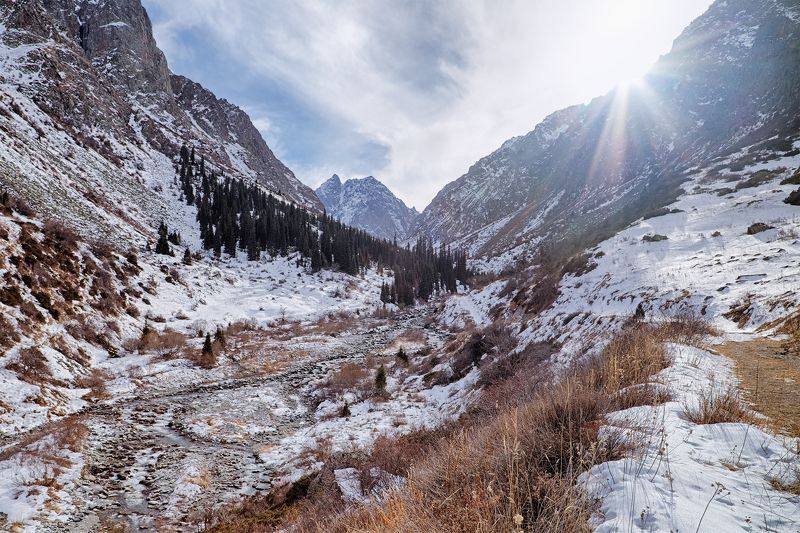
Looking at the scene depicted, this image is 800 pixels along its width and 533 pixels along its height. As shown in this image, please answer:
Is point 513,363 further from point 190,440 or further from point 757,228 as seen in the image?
point 757,228

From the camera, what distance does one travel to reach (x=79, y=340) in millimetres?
20734

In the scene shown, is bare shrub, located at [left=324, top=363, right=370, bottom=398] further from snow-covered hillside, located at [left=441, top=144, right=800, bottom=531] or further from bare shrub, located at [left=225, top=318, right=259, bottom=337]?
bare shrub, located at [left=225, top=318, right=259, bottom=337]

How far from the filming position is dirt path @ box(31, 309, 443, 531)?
31.0 feet

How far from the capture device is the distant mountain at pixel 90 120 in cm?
4244

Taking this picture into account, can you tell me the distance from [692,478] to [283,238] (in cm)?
8996

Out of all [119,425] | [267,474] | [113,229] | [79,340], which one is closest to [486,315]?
[267,474]

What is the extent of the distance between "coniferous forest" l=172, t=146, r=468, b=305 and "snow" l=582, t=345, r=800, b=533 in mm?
69214

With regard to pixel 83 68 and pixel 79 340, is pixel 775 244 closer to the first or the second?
pixel 79 340

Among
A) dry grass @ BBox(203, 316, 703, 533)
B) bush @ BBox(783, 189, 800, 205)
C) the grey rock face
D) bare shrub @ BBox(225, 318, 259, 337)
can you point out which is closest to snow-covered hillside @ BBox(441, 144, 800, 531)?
dry grass @ BBox(203, 316, 703, 533)

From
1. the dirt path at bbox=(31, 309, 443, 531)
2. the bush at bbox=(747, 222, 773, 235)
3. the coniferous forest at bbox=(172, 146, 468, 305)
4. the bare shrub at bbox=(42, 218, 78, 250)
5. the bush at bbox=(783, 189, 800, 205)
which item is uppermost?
the coniferous forest at bbox=(172, 146, 468, 305)

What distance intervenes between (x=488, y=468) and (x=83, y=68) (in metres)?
127

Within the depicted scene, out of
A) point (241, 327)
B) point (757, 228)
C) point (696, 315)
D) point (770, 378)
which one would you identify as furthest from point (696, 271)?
point (241, 327)

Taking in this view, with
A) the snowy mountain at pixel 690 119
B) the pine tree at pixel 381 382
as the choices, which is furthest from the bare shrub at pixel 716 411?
the snowy mountain at pixel 690 119

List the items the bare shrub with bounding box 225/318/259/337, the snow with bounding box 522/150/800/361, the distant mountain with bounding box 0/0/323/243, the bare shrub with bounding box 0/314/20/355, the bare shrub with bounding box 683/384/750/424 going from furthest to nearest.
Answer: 1. the distant mountain with bounding box 0/0/323/243
2. the bare shrub with bounding box 225/318/259/337
3. the bare shrub with bounding box 0/314/20/355
4. the snow with bounding box 522/150/800/361
5. the bare shrub with bounding box 683/384/750/424
